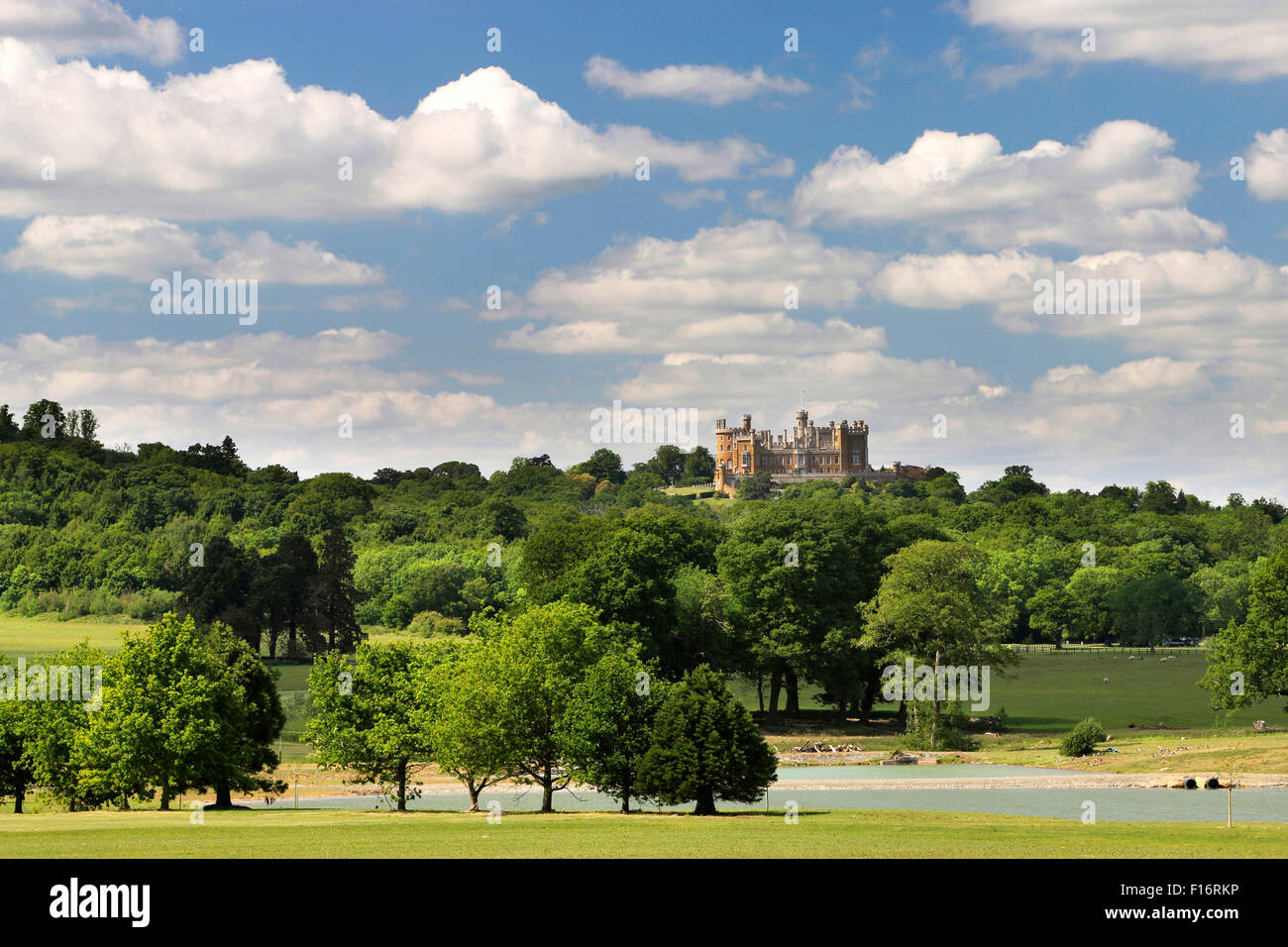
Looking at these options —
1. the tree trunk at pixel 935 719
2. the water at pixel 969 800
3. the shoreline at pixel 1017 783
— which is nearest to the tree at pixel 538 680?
the water at pixel 969 800

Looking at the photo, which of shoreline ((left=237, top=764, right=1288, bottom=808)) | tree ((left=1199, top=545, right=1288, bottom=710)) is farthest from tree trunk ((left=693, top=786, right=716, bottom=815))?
tree ((left=1199, top=545, right=1288, bottom=710))

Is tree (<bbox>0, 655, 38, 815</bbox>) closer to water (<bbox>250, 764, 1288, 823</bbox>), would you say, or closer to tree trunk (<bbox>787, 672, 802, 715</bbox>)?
water (<bbox>250, 764, 1288, 823</bbox>)

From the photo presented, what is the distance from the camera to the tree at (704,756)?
164 ft

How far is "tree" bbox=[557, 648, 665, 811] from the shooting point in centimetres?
5344

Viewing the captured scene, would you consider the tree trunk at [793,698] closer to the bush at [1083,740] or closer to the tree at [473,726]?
the bush at [1083,740]

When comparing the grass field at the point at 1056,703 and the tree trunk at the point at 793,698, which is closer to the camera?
the grass field at the point at 1056,703

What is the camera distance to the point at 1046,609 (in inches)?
6486

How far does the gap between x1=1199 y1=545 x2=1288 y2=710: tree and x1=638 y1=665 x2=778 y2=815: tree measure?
124 ft

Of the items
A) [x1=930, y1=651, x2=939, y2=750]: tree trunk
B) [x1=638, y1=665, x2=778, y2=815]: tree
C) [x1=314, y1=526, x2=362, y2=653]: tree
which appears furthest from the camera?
[x1=314, y1=526, x2=362, y2=653]: tree

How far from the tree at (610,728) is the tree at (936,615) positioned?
29179 mm

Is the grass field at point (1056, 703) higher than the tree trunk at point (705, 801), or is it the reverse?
the tree trunk at point (705, 801)
